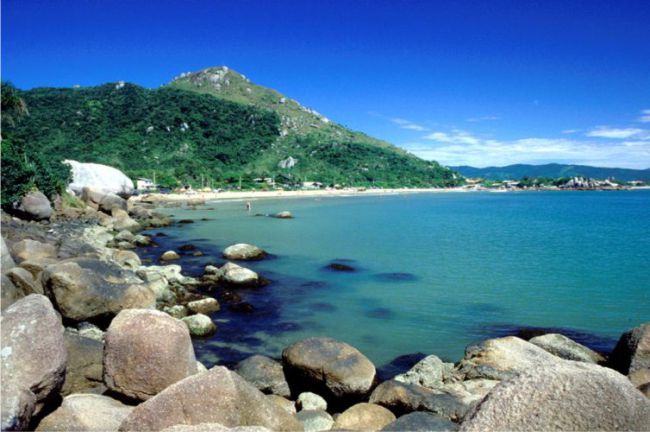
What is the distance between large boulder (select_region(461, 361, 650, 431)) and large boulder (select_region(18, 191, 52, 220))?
37.3 meters

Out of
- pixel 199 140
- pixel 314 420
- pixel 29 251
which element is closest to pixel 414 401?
pixel 314 420

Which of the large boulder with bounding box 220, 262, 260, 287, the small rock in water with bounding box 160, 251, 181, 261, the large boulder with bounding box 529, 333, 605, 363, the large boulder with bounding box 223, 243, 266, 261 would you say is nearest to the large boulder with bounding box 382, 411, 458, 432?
the large boulder with bounding box 529, 333, 605, 363

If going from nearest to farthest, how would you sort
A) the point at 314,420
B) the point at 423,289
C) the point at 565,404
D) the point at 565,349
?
the point at 565,404 → the point at 314,420 → the point at 565,349 → the point at 423,289

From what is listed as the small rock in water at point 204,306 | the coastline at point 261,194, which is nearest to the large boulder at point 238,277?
the small rock in water at point 204,306

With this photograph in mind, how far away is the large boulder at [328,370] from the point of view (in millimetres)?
9617

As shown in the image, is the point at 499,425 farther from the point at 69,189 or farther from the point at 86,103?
the point at 86,103

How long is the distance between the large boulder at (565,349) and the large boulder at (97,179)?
50544mm

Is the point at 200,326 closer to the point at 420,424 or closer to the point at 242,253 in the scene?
the point at 420,424

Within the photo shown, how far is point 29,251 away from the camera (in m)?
16.9

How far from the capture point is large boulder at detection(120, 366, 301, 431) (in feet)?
16.8

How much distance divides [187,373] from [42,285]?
290 inches

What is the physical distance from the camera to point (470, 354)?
11.5 metres

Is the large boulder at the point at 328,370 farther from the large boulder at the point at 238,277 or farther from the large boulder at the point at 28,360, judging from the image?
the large boulder at the point at 238,277

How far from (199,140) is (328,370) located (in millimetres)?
128822
